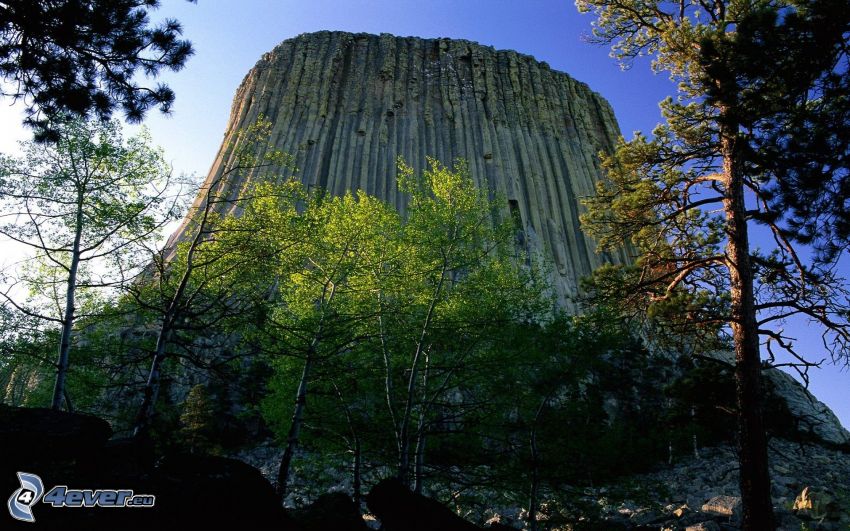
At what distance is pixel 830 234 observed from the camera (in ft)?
24.4

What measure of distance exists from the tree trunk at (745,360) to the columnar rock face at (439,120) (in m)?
25.5

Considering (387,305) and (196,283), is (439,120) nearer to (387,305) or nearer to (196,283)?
(387,305)

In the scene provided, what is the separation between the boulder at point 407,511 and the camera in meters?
6.83

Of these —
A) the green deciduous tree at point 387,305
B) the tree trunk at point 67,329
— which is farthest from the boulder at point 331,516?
the tree trunk at point 67,329

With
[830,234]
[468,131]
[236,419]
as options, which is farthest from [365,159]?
[830,234]

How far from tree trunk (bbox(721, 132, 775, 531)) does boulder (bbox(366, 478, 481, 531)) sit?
163 inches

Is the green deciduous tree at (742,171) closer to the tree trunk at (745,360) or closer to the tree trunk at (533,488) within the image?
the tree trunk at (745,360)

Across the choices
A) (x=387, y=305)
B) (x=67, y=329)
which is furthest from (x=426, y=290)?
(x=67, y=329)

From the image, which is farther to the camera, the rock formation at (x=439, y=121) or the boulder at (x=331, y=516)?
the rock formation at (x=439, y=121)

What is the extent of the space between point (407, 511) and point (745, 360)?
580cm

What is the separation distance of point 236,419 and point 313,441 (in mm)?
16921

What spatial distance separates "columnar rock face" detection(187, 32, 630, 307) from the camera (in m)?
38.9

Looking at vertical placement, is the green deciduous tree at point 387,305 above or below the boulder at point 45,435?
above

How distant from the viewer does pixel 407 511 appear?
275 inches
